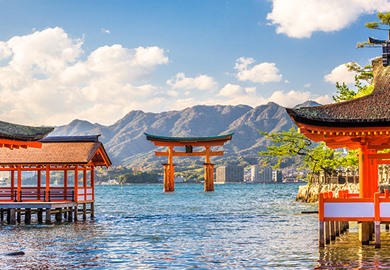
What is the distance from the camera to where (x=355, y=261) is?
22047 mm

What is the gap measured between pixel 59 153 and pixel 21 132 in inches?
623

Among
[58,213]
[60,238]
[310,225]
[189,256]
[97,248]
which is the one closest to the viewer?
[189,256]

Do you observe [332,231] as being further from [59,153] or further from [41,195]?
[41,195]

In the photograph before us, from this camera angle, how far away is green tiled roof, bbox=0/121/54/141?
2177cm

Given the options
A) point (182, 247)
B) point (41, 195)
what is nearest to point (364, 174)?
point (182, 247)

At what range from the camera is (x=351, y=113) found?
913 inches

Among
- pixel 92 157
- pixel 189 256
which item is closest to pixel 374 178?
pixel 189 256

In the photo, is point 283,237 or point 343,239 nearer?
point 343,239

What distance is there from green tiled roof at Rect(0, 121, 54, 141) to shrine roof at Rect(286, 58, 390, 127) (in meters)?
8.63

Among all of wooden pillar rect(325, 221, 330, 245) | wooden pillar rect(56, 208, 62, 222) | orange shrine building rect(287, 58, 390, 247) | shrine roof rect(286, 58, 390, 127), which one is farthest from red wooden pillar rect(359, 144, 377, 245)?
wooden pillar rect(56, 208, 62, 222)

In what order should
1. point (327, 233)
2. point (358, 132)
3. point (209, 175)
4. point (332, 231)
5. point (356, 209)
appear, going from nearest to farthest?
point (358, 132), point (356, 209), point (327, 233), point (332, 231), point (209, 175)

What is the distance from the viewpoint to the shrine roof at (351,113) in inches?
891

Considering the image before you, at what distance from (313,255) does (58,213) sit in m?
19.8

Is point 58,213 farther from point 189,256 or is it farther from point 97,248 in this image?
point 189,256
